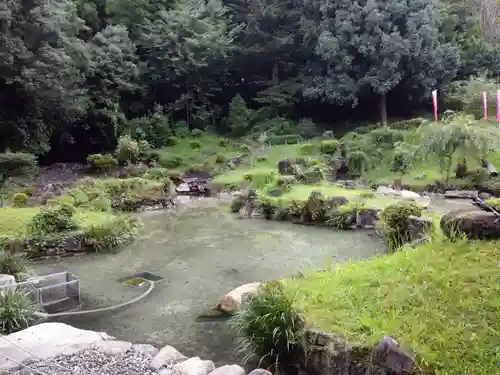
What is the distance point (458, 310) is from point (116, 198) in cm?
1219

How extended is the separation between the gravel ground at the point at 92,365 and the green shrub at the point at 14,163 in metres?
13.4

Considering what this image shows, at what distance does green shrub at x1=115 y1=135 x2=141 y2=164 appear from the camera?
2045 centimetres

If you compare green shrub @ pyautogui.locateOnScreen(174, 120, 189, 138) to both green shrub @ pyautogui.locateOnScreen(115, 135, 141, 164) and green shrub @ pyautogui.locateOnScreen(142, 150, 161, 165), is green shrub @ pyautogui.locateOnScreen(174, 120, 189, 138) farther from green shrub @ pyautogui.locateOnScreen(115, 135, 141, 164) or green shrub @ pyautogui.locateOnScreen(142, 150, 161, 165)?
green shrub @ pyautogui.locateOnScreen(115, 135, 141, 164)

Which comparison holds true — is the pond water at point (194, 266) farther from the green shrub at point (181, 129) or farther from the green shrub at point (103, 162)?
the green shrub at point (181, 129)

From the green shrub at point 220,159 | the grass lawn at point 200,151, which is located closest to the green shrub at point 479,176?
the green shrub at point 220,159

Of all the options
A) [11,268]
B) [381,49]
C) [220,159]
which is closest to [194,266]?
[11,268]

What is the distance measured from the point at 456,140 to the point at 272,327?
38.2 feet

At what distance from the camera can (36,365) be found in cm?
488

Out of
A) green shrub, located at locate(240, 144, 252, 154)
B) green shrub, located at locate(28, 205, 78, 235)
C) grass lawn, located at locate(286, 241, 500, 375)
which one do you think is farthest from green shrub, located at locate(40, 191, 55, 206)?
grass lawn, located at locate(286, 241, 500, 375)

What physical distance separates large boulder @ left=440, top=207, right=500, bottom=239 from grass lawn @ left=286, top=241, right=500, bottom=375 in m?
0.21

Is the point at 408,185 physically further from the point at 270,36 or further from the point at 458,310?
the point at 270,36

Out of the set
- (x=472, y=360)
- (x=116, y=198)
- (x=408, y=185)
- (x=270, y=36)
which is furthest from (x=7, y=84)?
(x=472, y=360)

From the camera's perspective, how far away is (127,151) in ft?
67.4

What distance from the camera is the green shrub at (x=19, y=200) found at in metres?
14.2
